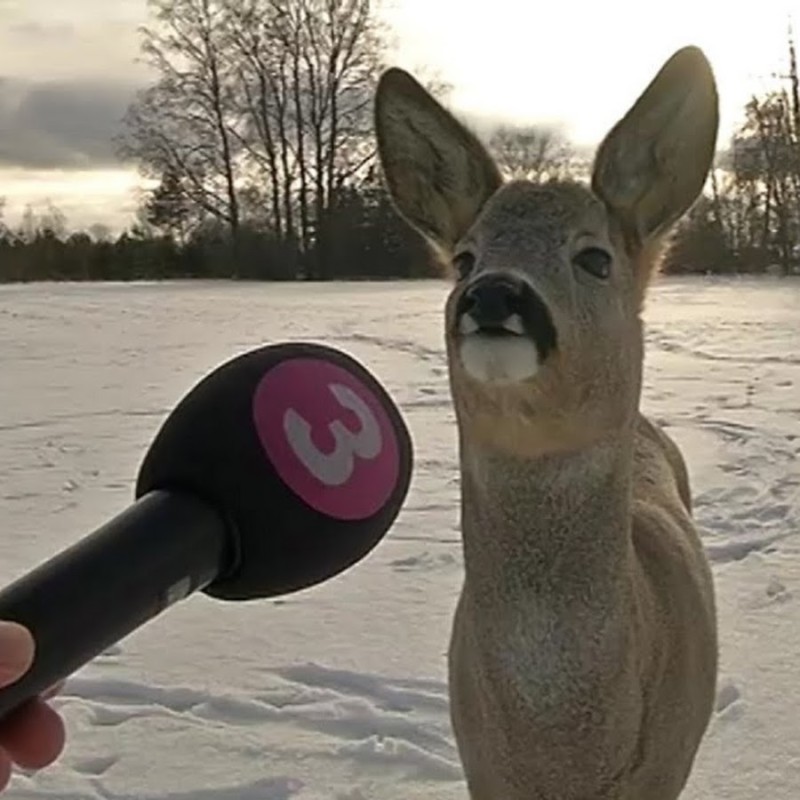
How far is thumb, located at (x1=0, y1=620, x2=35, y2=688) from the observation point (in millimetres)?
1422

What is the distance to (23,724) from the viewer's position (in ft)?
5.39

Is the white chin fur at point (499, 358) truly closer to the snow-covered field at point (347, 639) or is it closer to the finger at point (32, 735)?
the finger at point (32, 735)

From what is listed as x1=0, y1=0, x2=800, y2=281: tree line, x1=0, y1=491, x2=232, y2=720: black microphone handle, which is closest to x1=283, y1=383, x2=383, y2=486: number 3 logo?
x1=0, y1=491, x2=232, y2=720: black microphone handle

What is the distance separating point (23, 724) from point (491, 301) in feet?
3.33

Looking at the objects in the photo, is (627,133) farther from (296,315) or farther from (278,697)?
(296,315)

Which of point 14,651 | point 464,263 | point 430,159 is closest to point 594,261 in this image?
point 464,263

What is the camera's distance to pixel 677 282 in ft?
108

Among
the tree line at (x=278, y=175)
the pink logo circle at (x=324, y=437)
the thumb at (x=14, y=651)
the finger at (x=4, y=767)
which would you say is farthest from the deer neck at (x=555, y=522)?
the tree line at (x=278, y=175)

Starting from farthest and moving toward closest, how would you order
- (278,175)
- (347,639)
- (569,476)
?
(278,175)
(347,639)
(569,476)

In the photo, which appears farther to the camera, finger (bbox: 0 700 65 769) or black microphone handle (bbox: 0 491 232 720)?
finger (bbox: 0 700 65 769)

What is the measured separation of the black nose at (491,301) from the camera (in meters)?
2.30

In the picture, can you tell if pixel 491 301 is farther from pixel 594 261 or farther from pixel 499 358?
pixel 594 261

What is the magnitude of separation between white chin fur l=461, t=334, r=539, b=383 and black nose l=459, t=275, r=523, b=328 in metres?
0.03

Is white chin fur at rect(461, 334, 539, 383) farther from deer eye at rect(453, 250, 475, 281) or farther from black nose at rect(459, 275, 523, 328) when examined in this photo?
deer eye at rect(453, 250, 475, 281)
